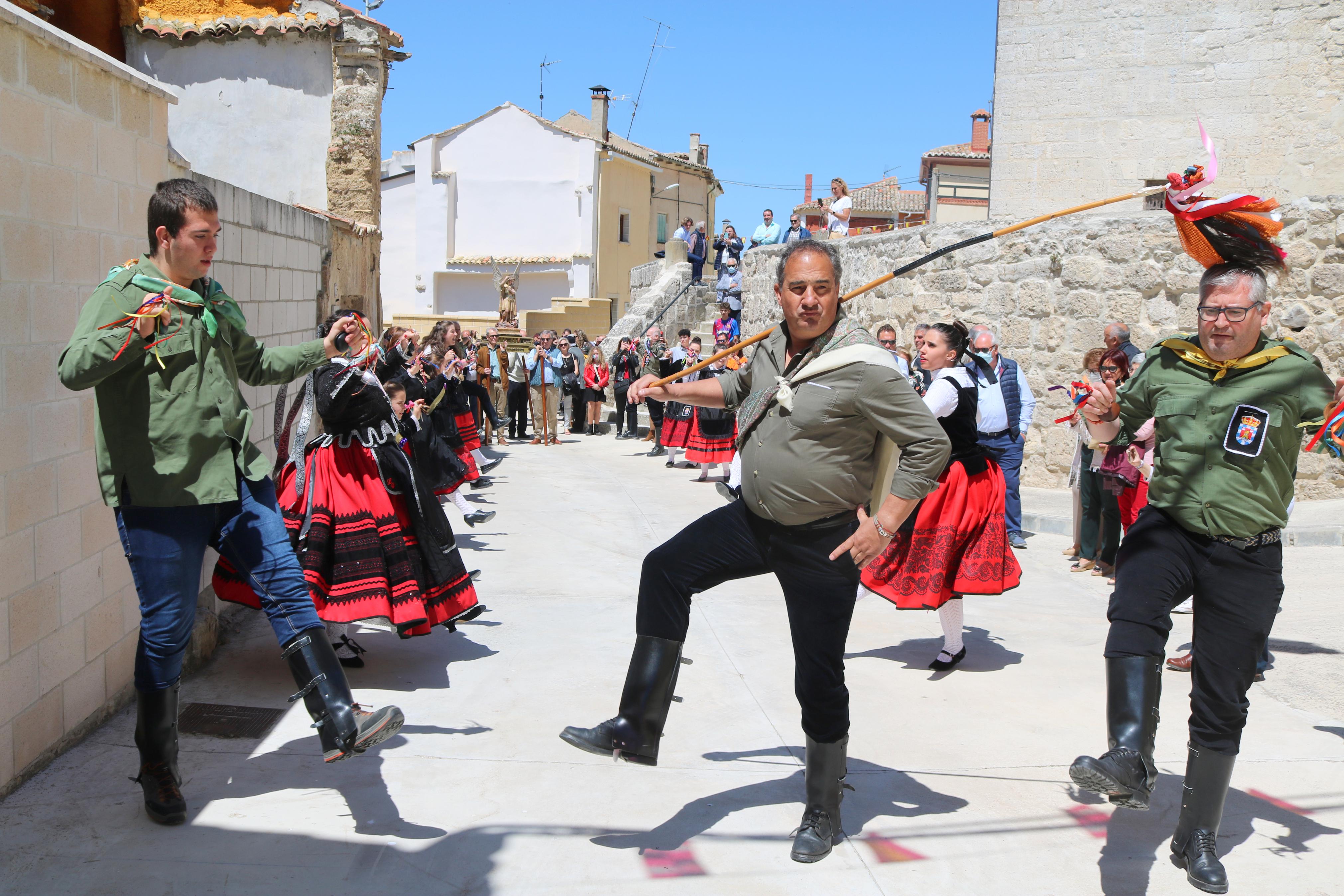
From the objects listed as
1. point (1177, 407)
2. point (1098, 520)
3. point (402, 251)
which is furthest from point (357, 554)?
point (402, 251)

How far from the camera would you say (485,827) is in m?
3.45

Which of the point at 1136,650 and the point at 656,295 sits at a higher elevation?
the point at 656,295

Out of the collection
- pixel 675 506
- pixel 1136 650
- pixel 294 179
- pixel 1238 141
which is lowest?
pixel 675 506

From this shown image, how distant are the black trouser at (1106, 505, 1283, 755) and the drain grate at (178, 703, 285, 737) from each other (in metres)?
3.13

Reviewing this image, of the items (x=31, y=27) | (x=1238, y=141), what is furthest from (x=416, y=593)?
(x=1238, y=141)

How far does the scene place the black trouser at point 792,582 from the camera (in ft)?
10.7

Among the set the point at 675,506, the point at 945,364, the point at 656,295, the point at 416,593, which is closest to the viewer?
the point at 416,593

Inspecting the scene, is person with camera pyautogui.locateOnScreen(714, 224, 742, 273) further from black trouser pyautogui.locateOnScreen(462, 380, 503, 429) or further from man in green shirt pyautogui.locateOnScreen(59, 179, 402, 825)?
man in green shirt pyautogui.locateOnScreen(59, 179, 402, 825)

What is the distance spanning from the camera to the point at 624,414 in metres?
18.2

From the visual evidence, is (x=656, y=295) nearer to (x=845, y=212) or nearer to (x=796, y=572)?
(x=845, y=212)

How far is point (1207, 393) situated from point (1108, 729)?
1.05m

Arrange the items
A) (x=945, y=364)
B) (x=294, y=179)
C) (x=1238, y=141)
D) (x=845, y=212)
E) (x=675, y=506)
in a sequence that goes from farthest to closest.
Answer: (x=845, y=212), (x=1238, y=141), (x=294, y=179), (x=675, y=506), (x=945, y=364)

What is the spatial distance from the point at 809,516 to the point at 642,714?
0.79 m

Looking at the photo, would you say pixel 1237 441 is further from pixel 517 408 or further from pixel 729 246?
pixel 729 246
